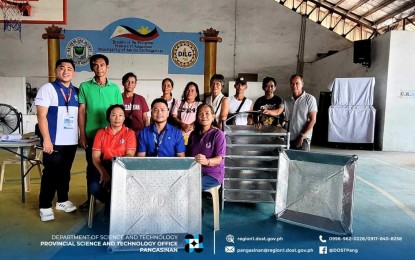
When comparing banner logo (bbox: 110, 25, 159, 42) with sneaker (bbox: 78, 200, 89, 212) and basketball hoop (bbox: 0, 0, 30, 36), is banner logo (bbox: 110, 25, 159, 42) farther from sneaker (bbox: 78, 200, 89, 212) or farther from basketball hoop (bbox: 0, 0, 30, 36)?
sneaker (bbox: 78, 200, 89, 212)

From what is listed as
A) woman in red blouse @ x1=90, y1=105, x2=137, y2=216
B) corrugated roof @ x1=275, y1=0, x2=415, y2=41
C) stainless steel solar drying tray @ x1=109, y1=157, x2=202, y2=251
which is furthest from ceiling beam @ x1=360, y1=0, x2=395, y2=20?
stainless steel solar drying tray @ x1=109, y1=157, x2=202, y2=251

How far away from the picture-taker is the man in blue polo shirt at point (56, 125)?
2646mm

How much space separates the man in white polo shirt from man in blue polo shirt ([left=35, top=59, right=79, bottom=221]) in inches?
83.4

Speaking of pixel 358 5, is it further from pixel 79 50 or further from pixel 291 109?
pixel 79 50

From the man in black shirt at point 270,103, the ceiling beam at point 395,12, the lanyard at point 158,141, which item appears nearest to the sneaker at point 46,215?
the lanyard at point 158,141

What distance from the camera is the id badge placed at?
2.76 metres

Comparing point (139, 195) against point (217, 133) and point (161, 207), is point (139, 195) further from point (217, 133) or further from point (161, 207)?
point (217, 133)

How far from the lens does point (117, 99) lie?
2965 mm

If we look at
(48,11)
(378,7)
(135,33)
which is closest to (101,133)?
(48,11)

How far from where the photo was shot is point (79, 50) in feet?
33.4

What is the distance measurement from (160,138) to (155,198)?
21.2 inches

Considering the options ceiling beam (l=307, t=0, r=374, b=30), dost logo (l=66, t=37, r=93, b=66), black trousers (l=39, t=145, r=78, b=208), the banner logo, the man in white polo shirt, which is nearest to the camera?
black trousers (l=39, t=145, r=78, b=208)

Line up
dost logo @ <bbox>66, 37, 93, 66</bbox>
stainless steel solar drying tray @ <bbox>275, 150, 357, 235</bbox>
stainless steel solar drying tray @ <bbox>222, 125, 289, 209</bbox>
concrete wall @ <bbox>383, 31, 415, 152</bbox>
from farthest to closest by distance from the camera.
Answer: dost logo @ <bbox>66, 37, 93, 66</bbox>, concrete wall @ <bbox>383, 31, 415, 152</bbox>, stainless steel solar drying tray @ <bbox>222, 125, 289, 209</bbox>, stainless steel solar drying tray @ <bbox>275, 150, 357, 235</bbox>

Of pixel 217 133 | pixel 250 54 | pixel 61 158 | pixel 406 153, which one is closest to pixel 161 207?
pixel 217 133
